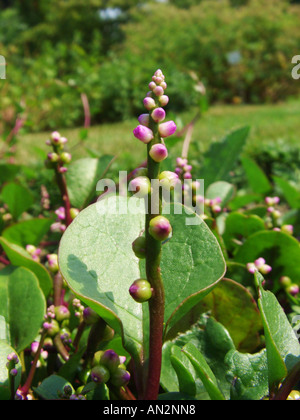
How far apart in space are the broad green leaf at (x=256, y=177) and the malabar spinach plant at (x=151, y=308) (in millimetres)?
510

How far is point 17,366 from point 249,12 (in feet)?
37.6

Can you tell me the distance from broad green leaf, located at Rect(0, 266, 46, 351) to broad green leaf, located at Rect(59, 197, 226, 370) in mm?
161

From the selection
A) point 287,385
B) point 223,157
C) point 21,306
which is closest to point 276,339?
point 287,385

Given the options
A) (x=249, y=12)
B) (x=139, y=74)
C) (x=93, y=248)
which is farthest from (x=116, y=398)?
(x=249, y=12)

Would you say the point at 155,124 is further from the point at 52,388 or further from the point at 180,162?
the point at 180,162

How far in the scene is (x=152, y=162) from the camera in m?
0.44

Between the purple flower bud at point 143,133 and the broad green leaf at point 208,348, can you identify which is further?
the broad green leaf at point 208,348

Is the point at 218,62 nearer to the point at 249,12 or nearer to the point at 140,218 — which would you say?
the point at 249,12

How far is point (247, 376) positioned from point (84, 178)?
638mm

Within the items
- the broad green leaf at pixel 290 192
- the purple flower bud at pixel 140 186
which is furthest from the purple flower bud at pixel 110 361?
the broad green leaf at pixel 290 192

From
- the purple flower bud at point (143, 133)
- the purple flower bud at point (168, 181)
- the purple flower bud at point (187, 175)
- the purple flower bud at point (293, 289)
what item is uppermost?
the purple flower bud at point (143, 133)

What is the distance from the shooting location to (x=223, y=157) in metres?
1.23

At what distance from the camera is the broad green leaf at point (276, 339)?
491mm

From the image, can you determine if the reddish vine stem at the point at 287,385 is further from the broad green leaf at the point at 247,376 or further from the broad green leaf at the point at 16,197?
the broad green leaf at the point at 16,197
